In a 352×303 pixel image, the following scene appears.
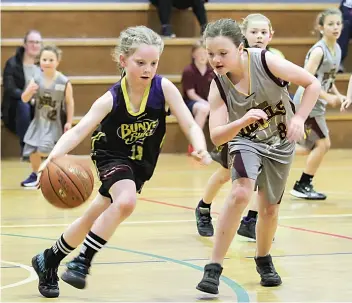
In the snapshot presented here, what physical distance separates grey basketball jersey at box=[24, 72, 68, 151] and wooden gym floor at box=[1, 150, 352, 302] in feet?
1.91

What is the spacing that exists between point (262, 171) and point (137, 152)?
601 millimetres

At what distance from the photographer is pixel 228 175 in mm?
5387

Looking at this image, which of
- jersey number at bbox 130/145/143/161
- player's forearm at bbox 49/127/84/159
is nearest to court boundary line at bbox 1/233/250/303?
jersey number at bbox 130/145/143/161

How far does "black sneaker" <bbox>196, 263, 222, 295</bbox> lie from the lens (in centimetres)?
387

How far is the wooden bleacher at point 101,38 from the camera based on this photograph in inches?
413

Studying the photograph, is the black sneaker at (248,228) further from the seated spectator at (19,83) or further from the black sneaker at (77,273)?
the seated spectator at (19,83)

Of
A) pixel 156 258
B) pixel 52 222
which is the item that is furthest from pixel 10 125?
pixel 156 258

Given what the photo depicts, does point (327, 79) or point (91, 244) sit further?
point (327, 79)

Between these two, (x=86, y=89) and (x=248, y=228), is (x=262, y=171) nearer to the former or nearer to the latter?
(x=248, y=228)

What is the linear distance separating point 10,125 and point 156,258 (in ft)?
18.2

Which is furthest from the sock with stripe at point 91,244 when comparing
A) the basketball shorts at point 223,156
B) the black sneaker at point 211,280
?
the basketball shorts at point 223,156

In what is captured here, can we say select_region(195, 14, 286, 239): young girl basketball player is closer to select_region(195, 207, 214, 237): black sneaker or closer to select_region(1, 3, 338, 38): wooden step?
select_region(195, 207, 214, 237): black sneaker

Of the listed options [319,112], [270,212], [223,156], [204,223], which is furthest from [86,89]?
[270,212]

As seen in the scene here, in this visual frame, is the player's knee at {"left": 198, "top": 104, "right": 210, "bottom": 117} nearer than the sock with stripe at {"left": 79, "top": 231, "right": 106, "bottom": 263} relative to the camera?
No
